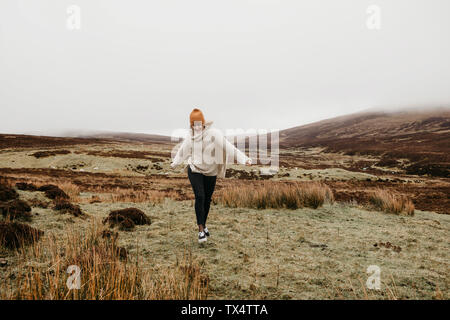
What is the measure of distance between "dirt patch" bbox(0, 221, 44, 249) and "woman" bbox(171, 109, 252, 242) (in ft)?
8.14

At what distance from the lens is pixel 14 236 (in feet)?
12.7

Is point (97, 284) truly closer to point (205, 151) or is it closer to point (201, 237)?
point (201, 237)

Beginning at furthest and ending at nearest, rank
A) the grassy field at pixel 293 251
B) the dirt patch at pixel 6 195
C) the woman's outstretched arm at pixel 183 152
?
the dirt patch at pixel 6 195 → the woman's outstretched arm at pixel 183 152 → the grassy field at pixel 293 251

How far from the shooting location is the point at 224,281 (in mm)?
3170

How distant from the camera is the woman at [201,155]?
178 inches

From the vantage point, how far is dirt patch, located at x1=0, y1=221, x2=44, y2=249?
12.2ft

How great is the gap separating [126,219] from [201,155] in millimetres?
2412

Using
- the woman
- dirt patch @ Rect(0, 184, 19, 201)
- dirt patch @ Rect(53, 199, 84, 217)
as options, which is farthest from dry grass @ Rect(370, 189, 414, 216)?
dirt patch @ Rect(0, 184, 19, 201)

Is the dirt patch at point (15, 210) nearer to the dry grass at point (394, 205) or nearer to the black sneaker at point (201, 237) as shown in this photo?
the black sneaker at point (201, 237)

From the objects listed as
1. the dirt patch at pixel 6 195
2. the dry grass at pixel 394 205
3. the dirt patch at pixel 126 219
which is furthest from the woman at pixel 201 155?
the dry grass at pixel 394 205

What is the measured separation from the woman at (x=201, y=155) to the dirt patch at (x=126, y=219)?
1787 mm

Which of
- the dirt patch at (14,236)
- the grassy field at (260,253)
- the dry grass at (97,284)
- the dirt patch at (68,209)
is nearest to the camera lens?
the dry grass at (97,284)
